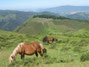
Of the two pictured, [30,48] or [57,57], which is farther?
[57,57]

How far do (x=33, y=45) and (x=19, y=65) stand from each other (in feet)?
15.8

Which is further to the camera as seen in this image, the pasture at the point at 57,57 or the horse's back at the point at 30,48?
the horse's back at the point at 30,48

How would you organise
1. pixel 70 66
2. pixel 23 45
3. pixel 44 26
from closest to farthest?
1. pixel 70 66
2. pixel 23 45
3. pixel 44 26

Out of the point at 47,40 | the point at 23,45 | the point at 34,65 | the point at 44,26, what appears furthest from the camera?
the point at 44,26

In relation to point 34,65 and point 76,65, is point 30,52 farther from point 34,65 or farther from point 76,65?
point 76,65

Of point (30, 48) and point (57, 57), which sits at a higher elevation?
point (30, 48)

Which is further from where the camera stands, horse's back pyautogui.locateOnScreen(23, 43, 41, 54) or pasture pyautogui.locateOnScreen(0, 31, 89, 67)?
horse's back pyautogui.locateOnScreen(23, 43, 41, 54)

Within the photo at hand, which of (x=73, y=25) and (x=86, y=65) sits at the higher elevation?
(x=86, y=65)

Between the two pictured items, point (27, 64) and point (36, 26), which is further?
point (36, 26)

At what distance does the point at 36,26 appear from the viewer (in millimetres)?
192625

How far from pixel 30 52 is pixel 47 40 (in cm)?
1987

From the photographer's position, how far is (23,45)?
1483cm

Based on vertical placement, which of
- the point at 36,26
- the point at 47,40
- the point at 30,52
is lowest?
the point at 36,26

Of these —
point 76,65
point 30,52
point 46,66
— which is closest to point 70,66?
point 76,65
